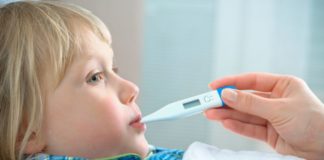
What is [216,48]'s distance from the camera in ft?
5.26

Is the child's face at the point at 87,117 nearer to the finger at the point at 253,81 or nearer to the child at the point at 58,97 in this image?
the child at the point at 58,97

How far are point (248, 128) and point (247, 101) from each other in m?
0.17

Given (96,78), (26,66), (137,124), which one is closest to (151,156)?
(137,124)

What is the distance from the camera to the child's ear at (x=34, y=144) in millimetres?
852

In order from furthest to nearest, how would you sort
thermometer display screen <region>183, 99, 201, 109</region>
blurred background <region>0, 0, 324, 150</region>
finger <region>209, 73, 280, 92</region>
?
blurred background <region>0, 0, 324, 150</region>, finger <region>209, 73, 280, 92</region>, thermometer display screen <region>183, 99, 201, 109</region>

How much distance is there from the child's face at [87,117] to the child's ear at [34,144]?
11mm

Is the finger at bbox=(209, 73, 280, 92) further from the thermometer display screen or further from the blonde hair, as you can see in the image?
the blonde hair

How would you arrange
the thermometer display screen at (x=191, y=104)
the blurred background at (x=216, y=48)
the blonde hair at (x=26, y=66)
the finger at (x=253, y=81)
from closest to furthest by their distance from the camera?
1. the blonde hair at (x=26, y=66)
2. the thermometer display screen at (x=191, y=104)
3. the finger at (x=253, y=81)
4. the blurred background at (x=216, y=48)

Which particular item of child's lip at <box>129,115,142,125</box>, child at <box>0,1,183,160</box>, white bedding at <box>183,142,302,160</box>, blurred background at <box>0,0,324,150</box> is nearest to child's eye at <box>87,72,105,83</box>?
child at <box>0,1,183,160</box>

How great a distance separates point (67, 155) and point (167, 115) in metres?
0.22

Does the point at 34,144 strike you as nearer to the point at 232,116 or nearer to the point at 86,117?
the point at 86,117

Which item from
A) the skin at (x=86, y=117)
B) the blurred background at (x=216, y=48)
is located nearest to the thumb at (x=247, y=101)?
the skin at (x=86, y=117)

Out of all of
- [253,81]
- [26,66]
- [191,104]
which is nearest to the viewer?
[26,66]

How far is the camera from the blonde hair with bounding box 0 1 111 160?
0.83m
